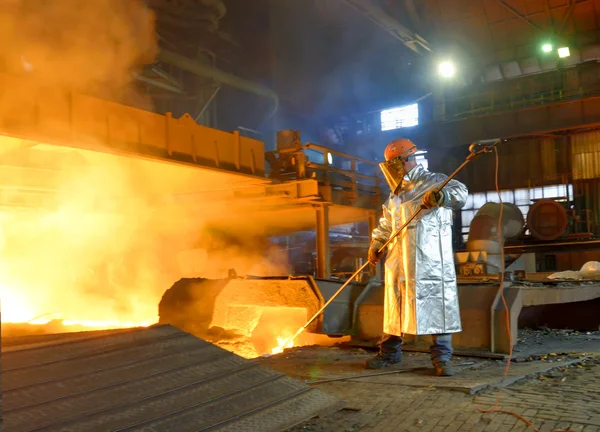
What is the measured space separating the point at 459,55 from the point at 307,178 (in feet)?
42.5

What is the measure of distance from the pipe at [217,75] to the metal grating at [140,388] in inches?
463

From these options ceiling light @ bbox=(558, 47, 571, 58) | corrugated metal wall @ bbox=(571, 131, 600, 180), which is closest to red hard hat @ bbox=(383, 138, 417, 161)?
corrugated metal wall @ bbox=(571, 131, 600, 180)

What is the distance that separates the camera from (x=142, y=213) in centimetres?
1033

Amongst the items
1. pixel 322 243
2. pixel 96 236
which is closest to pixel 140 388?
pixel 322 243

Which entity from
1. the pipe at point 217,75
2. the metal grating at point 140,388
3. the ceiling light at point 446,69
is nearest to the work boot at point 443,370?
the metal grating at point 140,388

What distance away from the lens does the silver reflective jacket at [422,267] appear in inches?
153

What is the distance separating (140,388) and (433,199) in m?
2.20

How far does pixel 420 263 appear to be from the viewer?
395 centimetres

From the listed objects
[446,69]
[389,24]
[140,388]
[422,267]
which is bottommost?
[140,388]

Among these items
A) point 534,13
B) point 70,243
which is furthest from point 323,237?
point 534,13

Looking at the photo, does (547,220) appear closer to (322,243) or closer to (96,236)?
(322,243)

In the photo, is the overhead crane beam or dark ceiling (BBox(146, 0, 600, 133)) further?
dark ceiling (BBox(146, 0, 600, 133))

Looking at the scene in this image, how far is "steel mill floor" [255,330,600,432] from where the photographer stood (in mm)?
2734

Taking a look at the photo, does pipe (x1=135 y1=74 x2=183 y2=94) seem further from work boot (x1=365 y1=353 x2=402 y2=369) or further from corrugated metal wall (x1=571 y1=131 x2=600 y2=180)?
corrugated metal wall (x1=571 y1=131 x2=600 y2=180)
